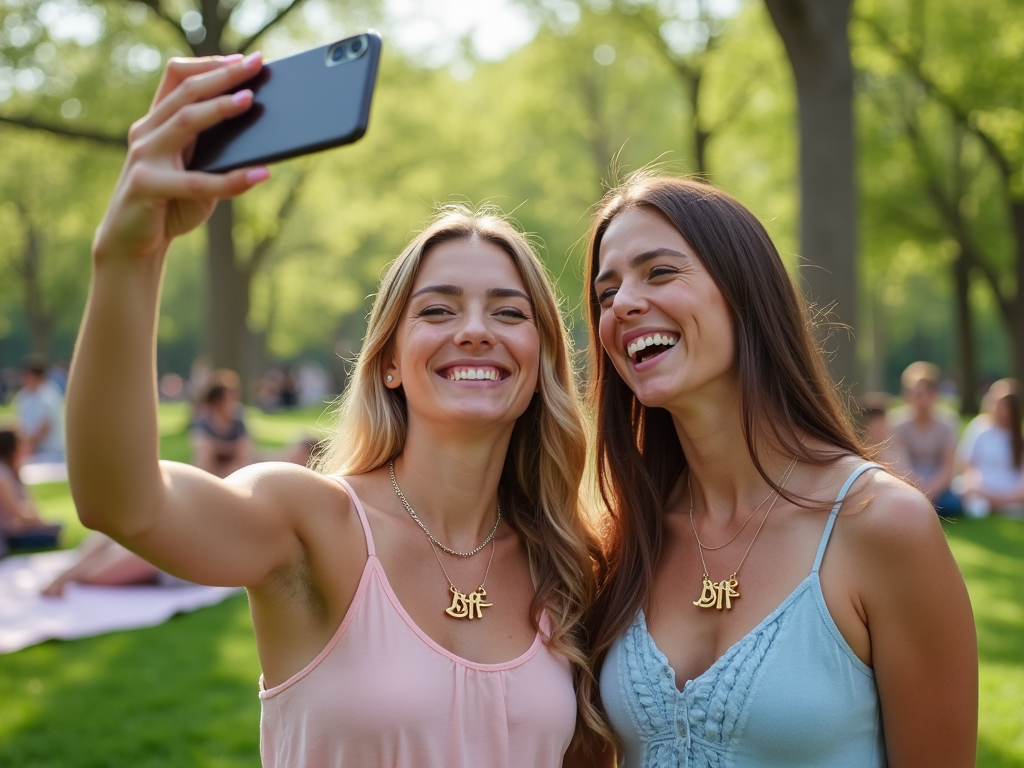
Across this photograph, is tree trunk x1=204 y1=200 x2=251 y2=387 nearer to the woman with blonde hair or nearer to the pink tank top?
the woman with blonde hair

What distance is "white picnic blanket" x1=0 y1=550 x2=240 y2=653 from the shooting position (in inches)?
309

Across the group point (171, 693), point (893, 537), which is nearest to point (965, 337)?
point (171, 693)

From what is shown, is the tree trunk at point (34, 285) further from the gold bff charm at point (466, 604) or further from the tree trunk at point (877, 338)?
the gold bff charm at point (466, 604)

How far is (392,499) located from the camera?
3.21 meters

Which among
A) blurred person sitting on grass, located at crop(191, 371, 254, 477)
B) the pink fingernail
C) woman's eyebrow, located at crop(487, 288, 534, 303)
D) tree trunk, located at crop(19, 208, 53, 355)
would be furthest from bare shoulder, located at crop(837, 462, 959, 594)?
tree trunk, located at crop(19, 208, 53, 355)

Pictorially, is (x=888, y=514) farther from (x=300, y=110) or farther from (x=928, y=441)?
(x=928, y=441)

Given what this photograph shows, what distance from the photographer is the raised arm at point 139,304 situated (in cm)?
161

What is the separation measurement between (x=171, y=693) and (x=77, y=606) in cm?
297

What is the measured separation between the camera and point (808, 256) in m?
8.00

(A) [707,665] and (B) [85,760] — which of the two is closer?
(A) [707,665]

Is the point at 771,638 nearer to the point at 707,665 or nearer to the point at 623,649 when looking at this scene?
the point at 707,665

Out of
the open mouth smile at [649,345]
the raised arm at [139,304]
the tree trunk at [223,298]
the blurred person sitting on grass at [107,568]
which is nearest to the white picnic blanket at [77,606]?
the blurred person sitting on grass at [107,568]

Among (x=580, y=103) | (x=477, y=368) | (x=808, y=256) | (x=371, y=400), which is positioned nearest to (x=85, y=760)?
(x=371, y=400)

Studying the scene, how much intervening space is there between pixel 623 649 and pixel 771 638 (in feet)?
1.58
